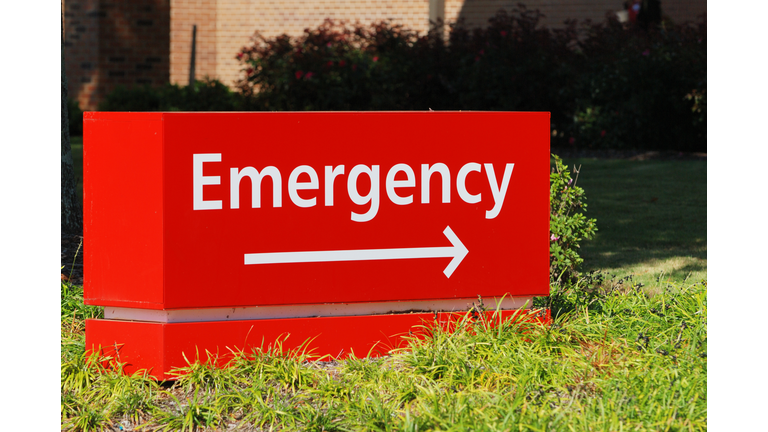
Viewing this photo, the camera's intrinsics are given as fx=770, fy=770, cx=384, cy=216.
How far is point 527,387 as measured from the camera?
3.35 metres

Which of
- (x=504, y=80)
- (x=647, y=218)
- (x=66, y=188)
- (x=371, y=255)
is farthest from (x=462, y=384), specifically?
(x=504, y=80)

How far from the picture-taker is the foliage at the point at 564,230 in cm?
461

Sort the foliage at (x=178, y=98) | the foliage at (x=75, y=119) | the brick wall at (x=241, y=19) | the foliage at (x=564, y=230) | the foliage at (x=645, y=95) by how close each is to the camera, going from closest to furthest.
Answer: the foliage at (x=564, y=230), the foliage at (x=645, y=95), the foliage at (x=178, y=98), the foliage at (x=75, y=119), the brick wall at (x=241, y=19)

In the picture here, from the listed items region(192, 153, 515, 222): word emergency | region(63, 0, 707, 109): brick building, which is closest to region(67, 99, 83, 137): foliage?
region(63, 0, 707, 109): brick building

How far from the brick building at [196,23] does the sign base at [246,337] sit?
1256 centimetres

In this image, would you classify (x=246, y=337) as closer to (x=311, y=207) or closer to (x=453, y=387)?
(x=311, y=207)

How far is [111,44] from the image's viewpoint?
1597 centimetres

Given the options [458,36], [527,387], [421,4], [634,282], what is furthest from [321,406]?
[421,4]

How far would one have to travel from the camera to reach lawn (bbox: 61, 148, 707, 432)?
122 inches

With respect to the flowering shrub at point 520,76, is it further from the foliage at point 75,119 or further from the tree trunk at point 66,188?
the tree trunk at point 66,188

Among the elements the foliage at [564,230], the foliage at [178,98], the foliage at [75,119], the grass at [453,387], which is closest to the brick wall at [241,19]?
the foliage at [178,98]

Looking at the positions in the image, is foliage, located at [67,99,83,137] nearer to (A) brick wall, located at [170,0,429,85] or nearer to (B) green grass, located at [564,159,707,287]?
(A) brick wall, located at [170,0,429,85]

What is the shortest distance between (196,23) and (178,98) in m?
2.52

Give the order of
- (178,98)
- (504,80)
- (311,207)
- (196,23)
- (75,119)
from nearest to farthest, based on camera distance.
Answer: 1. (311,207)
2. (504,80)
3. (178,98)
4. (75,119)
5. (196,23)
